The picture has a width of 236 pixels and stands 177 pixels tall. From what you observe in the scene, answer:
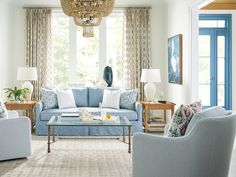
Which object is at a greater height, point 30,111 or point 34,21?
point 34,21

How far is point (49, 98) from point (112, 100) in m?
1.24

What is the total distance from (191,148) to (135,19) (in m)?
5.58

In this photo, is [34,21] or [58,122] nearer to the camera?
[58,122]

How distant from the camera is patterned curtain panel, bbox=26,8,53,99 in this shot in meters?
8.55

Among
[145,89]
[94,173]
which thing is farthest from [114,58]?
[94,173]

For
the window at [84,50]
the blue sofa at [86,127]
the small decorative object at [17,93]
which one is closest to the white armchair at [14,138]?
the blue sofa at [86,127]

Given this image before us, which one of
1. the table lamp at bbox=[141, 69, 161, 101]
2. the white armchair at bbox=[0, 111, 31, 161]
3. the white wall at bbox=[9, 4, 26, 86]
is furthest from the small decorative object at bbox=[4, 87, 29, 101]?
the white armchair at bbox=[0, 111, 31, 161]

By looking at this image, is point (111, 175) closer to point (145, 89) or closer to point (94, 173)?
point (94, 173)

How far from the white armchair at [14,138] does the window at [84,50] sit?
3592 mm

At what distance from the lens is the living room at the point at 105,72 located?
5828mm

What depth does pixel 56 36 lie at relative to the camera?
346 inches

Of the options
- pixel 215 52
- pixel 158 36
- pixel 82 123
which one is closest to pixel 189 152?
pixel 82 123

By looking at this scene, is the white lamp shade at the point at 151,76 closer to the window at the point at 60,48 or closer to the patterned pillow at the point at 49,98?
the patterned pillow at the point at 49,98

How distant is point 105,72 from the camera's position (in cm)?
846
